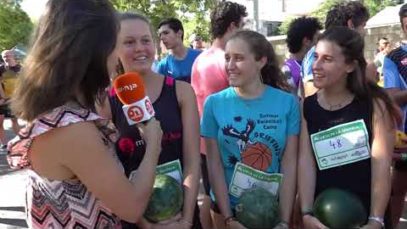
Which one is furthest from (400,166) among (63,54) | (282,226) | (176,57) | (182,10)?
(182,10)

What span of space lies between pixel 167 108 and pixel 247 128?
0.47 metres

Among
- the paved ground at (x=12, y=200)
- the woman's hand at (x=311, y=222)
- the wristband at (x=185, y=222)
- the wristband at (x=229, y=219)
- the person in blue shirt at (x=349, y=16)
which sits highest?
the person in blue shirt at (x=349, y=16)

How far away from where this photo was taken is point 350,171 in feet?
8.48

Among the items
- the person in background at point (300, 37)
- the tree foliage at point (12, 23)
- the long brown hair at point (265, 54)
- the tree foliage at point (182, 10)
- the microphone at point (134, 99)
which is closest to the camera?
the microphone at point (134, 99)

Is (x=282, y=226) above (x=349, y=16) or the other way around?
the other way around

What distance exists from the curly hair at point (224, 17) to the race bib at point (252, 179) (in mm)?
2052

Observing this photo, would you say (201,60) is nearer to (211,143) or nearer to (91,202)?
(211,143)

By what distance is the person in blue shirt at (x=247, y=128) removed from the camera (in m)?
2.71

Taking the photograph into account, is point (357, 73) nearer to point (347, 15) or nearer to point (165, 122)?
point (165, 122)

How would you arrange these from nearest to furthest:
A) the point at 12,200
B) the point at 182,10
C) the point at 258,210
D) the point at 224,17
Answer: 1. the point at 258,210
2. the point at 224,17
3. the point at 12,200
4. the point at 182,10

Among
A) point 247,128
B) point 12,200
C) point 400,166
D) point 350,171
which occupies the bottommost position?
point 12,200

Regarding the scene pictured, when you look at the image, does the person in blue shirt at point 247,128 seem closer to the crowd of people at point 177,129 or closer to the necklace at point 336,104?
the crowd of people at point 177,129

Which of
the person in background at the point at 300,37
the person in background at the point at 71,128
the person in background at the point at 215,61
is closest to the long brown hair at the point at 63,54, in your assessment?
the person in background at the point at 71,128

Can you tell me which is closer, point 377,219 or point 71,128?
point 71,128
